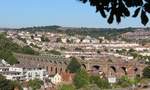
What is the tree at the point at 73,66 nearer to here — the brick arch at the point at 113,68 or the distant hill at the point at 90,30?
the brick arch at the point at 113,68

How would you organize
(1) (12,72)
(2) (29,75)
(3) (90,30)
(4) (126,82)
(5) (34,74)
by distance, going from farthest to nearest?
(3) (90,30) < (4) (126,82) < (5) (34,74) < (2) (29,75) < (1) (12,72)

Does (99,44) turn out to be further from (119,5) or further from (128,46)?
(119,5)

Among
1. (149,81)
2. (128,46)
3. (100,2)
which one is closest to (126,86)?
(149,81)

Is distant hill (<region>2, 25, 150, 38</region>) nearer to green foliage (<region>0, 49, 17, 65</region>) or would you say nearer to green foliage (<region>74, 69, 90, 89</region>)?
green foliage (<region>0, 49, 17, 65</region>)

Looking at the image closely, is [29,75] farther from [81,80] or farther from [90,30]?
[90,30]

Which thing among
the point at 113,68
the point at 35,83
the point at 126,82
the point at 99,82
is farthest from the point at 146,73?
the point at 35,83

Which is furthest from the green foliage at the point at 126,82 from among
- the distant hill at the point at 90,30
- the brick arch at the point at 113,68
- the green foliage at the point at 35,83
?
the distant hill at the point at 90,30

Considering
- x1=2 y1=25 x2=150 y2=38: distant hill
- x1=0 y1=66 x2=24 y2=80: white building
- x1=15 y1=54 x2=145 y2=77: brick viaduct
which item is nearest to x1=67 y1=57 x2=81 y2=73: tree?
x1=15 y1=54 x2=145 y2=77: brick viaduct
